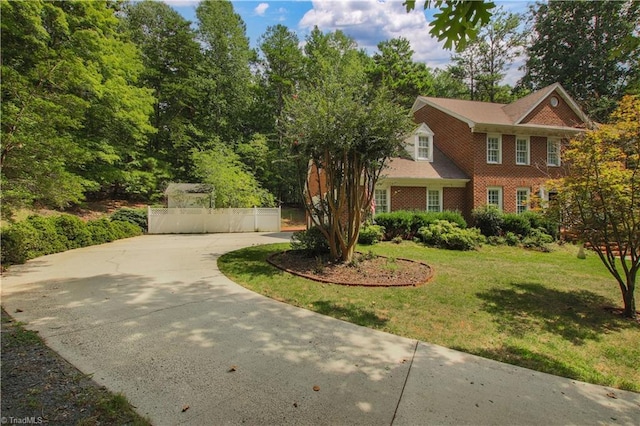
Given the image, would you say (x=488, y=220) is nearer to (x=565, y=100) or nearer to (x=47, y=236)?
(x=565, y=100)

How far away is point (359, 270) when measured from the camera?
7.43m

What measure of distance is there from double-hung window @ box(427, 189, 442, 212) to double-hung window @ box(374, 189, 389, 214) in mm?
2269

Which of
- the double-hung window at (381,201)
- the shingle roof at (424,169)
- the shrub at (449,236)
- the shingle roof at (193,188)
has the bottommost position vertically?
the shrub at (449,236)

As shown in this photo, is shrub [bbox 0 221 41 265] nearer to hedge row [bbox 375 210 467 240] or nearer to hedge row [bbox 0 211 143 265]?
hedge row [bbox 0 211 143 265]

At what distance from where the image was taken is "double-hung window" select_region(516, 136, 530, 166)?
1636 centimetres

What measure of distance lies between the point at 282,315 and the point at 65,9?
17444mm

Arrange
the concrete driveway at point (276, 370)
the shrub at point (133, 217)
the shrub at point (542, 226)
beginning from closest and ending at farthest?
the concrete driveway at point (276, 370) < the shrub at point (542, 226) < the shrub at point (133, 217)

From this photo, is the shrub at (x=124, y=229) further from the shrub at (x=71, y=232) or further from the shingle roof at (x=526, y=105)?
the shingle roof at (x=526, y=105)

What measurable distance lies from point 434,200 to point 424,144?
3113mm

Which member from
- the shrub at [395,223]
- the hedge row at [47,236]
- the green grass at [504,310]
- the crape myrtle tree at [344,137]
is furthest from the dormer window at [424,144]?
the hedge row at [47,236]

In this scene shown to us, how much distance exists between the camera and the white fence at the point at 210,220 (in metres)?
16.9

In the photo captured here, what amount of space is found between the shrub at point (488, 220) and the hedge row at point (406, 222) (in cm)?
140

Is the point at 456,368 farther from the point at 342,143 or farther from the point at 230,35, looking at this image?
the point at 230,35

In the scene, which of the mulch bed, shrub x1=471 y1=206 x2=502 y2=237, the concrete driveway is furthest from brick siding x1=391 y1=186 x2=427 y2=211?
the concrete driveway
